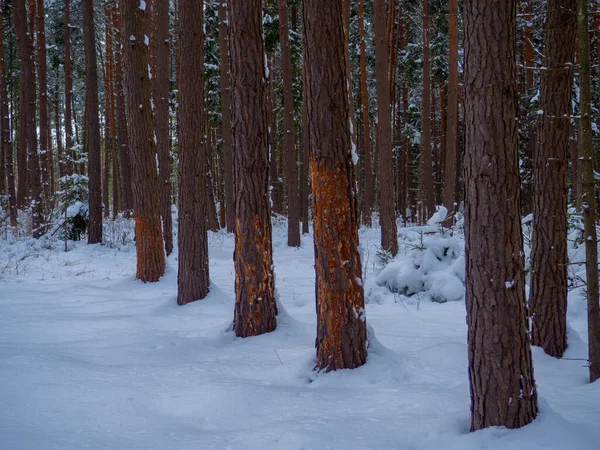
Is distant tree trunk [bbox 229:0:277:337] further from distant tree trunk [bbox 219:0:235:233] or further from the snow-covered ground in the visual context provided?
distant tree trunk [bbox 219:0:235:233]

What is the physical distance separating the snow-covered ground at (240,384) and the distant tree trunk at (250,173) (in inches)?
12.2

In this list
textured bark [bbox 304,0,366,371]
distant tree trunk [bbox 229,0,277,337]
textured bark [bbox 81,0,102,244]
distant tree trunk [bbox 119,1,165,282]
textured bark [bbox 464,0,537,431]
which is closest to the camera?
textured bark [bbox 464,0,537,431]

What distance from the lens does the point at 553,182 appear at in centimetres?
402

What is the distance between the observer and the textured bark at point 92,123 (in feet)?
39.3

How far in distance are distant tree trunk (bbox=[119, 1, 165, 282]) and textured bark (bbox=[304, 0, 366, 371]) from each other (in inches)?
192

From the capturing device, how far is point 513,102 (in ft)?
8.09

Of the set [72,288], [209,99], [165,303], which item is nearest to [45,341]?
[165,303]

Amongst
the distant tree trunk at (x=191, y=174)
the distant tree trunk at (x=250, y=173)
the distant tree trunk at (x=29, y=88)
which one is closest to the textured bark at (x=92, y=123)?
the distant tree trunk at (x=29, y=88)

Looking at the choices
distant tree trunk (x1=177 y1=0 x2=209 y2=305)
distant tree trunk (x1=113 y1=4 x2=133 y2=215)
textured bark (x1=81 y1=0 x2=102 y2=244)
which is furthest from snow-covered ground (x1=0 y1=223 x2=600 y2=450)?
distant tree trunk (x1=113 y1=4 x2=133 y2=215)

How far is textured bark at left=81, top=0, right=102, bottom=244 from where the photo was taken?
39.3ft

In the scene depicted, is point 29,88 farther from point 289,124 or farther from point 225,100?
point 289,124

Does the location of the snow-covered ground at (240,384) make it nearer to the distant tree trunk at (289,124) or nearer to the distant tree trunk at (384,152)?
the distant tree trunk at (384,152)

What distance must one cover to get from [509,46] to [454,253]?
5.15m

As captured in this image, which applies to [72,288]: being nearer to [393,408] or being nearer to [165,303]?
[165,303]
